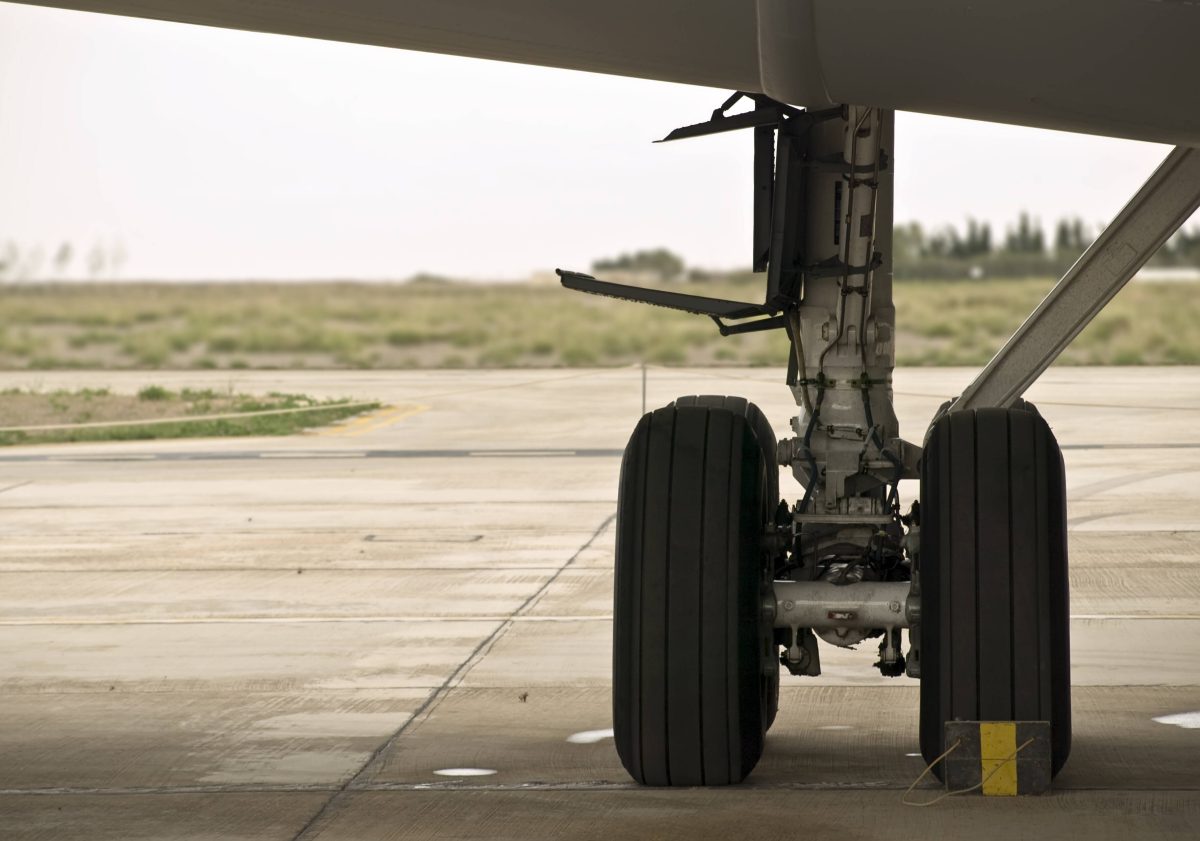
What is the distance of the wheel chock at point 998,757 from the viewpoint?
179 inches

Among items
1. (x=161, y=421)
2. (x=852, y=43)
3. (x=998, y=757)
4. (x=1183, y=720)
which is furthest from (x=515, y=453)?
(x=852, y=43)

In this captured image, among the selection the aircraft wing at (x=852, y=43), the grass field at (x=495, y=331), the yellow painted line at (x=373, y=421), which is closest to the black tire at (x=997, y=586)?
the aircraft wing at (x=852, y=43)

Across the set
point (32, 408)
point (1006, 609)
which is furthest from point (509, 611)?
point (32, 408)

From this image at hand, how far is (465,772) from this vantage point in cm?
505

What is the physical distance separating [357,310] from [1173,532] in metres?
55.2

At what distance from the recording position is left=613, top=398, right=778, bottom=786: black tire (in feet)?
15.2

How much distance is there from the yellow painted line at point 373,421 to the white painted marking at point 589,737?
40.5 feet

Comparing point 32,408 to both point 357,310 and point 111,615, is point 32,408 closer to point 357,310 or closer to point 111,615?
point 111,615

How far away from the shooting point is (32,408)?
21.7 meters

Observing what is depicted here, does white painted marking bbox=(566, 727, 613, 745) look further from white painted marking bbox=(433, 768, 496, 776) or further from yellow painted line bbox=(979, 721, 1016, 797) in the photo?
yellow painted line bbox=(979, 721, 1016, 797)

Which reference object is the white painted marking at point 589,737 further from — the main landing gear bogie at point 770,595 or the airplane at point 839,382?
the main landing gear bogie at point 770,595

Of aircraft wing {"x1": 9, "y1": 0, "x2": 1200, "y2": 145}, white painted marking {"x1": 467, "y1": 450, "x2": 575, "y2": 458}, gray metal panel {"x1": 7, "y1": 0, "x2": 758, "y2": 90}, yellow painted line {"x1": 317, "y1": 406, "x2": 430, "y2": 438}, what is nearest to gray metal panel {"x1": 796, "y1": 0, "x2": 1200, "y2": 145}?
aircraft wing {"x1": 9, "y1": 0, "x2": 1200, "y2": 145}

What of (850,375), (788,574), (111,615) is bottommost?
(111,615)

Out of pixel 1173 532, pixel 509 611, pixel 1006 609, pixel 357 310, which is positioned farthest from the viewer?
pixel 357 310
